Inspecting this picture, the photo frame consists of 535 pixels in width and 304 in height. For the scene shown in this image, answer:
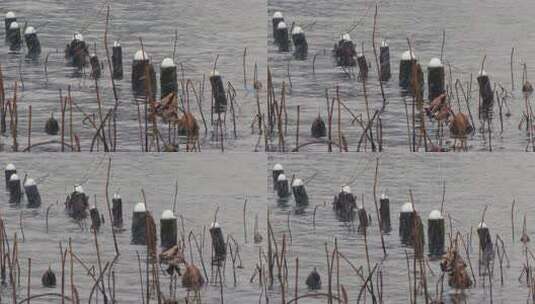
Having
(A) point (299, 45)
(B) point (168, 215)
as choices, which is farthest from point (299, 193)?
(A) point (299, 45)

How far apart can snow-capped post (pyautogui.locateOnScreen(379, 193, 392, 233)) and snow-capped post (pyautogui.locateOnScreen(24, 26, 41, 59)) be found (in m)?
1.26

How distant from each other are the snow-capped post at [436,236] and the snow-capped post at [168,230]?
2.67ft

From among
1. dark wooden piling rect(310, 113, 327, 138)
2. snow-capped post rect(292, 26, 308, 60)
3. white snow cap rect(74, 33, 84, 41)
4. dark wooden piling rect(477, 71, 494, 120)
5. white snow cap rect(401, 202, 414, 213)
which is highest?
white snow cap rect(74, 33, 84, 41)

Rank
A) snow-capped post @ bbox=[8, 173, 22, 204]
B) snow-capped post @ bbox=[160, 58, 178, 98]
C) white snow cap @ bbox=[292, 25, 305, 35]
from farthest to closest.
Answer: white snow cap @ bbox=[292, 25, 305, 35]
snow-capped post @ bbox=[160, 58, 178, 98]
snow-capped post @ bbox=[8, 173, 22, 204]

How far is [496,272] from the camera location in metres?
7.02

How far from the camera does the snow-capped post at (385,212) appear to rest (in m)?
7.09

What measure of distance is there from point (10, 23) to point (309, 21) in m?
1.00

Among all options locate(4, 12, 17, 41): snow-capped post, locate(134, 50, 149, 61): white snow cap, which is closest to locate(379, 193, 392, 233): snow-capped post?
locate(134, 50, 149, 61): white snow cap

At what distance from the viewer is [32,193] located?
7.17 metres

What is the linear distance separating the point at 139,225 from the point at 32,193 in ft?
1.20

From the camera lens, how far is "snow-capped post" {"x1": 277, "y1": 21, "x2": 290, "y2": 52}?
7329mm

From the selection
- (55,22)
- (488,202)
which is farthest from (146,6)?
(488,202)

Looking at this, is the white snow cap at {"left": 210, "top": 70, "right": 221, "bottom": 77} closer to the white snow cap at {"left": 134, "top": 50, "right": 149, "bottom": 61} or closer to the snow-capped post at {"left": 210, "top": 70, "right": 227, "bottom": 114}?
the snow-capped post at {"left": 210, "top": 70, "right": 227, "bottom": 114}

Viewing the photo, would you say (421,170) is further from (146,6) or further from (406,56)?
(146,6)
